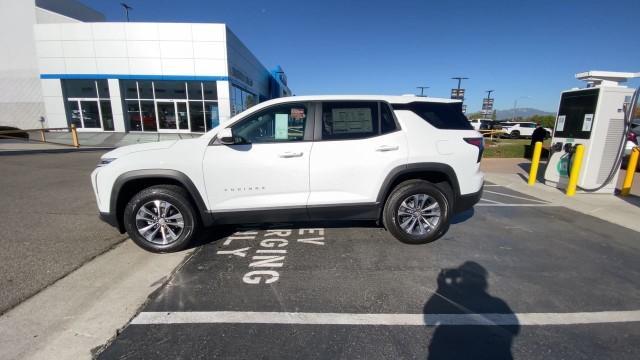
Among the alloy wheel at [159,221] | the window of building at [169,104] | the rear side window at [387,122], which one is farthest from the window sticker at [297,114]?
the window of building at [169,104]

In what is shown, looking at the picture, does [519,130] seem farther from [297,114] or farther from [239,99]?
[297,114]

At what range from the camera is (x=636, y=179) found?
27.1 ft

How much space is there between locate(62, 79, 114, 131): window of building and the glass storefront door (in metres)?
3.12

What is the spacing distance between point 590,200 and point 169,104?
70.4 feet

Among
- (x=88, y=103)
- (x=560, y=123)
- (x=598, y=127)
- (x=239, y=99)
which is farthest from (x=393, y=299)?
(x=88, y=103)

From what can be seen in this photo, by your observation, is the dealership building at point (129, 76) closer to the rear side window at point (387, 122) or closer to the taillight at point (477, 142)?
the rear side window at point (387, 122)

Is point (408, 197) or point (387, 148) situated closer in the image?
point (387, 148)

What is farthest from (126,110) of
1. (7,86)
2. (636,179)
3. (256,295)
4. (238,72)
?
(636,179)

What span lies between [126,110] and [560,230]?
22.8 m

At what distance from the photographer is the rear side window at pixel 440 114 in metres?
3.66

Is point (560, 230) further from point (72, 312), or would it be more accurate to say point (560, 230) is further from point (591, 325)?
point (72, 312)

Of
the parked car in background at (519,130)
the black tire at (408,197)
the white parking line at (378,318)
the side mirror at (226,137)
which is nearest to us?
the white parking line at (378,318)

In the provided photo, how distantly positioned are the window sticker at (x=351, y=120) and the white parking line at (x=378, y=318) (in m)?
2.11

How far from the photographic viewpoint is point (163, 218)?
3418 mm
